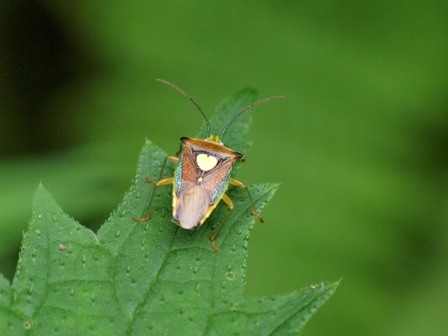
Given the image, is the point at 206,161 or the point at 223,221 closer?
the point at 223,221

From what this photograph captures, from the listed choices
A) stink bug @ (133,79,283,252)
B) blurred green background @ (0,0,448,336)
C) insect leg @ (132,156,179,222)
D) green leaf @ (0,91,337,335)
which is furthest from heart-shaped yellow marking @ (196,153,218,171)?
blurred green background @ (0,0,448,336)

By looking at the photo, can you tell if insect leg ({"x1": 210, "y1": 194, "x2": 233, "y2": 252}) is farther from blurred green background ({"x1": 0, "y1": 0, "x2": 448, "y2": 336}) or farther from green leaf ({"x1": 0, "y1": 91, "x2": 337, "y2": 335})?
blurred green background ({"x1": 0, "y1": 0, "x2": 448, "y2": 336})

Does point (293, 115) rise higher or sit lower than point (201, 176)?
higher

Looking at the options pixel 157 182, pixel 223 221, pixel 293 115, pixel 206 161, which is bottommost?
pixel 223 221

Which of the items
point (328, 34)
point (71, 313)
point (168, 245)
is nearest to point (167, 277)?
point (168, 245)

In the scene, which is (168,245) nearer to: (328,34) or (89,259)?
(89,259)

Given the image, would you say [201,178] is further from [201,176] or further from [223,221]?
[223,221]

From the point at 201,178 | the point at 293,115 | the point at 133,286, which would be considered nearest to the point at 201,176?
the point at 201,178
